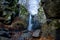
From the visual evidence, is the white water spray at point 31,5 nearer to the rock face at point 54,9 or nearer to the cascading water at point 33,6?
the cascading water at point 33,6

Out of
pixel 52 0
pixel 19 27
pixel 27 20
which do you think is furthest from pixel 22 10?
pixel 52 0

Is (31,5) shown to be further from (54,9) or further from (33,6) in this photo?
(54,9)

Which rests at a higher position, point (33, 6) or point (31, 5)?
point (31, 5)

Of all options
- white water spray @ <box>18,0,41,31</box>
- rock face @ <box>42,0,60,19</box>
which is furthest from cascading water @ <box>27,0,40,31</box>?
rock face @ <box>42,0,60,19</box>

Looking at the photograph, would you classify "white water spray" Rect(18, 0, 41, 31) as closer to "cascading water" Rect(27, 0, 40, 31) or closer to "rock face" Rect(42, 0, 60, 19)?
"cascading water" Rect(27, 0, 40, 31)

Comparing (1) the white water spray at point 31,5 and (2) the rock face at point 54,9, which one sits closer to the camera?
(2) the rock face at point 54,9

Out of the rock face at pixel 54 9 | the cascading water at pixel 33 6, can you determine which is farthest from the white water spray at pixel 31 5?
the rock face at pixel 54 9

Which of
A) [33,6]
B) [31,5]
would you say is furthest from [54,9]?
[31,5]

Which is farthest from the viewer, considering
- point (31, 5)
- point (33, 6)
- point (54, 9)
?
point (31, 5)

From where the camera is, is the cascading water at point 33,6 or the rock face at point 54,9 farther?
the cascading water at point 33,6

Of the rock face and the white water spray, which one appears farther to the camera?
the white water spray

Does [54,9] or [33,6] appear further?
[33,6]

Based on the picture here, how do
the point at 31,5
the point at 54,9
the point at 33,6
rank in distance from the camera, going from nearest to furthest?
the point at 54,9
the point at 33,6
the point at 31,5

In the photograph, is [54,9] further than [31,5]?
No
